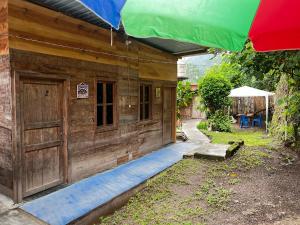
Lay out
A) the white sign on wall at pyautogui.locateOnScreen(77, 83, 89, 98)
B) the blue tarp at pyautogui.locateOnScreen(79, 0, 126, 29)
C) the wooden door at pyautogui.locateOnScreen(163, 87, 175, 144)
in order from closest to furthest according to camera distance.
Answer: the blue tarp at pyautogui.locateOnScreen(79, 0, 126, 29) → the white sign on wall at pyautogui.locateOnScreen(77, 83, 89, 98) → the wooden door at pyautogui.locateOnScreen(163, 87, 175, 144)

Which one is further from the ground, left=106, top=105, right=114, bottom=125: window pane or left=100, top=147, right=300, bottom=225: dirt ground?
left=106, top=105, right=114, bottom=125: window pane

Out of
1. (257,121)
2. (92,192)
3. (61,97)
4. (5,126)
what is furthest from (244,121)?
(5,126)

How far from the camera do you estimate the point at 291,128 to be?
25.3 feet

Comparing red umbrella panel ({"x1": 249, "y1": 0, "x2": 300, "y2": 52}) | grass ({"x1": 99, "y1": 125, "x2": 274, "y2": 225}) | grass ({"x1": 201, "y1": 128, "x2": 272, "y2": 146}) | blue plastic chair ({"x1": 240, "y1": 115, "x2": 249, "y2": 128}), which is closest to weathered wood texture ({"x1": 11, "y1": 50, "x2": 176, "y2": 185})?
grass ({"x1": 99, "y1": 125, "x2": 274, "y2": 225})

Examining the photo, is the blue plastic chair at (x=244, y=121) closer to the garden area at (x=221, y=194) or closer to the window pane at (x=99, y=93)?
the garden area at (x=221, y=194)

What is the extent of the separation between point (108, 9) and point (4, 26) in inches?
125

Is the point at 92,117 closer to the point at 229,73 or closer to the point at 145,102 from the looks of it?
the point at 145,102

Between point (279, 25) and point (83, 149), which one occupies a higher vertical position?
point (279, 25)

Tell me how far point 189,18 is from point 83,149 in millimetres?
4372

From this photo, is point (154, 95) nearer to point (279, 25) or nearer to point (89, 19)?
point (89, 19)

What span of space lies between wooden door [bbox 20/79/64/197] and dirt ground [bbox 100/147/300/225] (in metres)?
1.39

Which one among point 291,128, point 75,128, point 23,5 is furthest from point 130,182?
point 291,128

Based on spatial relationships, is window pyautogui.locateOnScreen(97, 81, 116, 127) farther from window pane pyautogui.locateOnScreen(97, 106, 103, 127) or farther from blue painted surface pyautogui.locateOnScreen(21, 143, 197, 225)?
blue painted surface pyautogui.locateOnScreen(21, 143, 197, 225)

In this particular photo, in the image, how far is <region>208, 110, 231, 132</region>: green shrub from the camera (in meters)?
13.5
